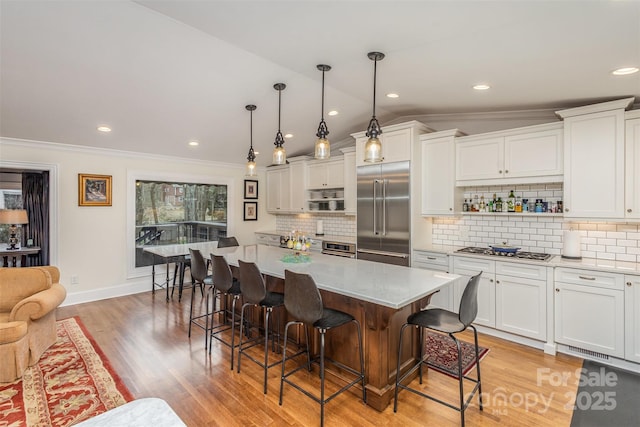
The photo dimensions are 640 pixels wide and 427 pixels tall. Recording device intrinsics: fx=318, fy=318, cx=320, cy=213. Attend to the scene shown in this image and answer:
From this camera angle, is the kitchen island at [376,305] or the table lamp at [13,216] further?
the table lamp at [13,216]

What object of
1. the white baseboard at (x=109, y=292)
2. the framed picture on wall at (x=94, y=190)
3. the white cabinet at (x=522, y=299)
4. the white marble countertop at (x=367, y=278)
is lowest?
the white baseboard at (x=109, y=292)

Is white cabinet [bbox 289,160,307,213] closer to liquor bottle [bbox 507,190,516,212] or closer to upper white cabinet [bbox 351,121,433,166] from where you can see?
upper white cabinet [bbox 351,121,433,166]

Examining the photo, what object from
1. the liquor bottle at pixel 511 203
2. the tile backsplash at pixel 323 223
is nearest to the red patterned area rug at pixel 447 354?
A: the liquor bottle at pixel 511 203

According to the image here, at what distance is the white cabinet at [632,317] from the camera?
279cm

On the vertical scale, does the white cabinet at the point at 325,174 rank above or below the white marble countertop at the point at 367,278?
above

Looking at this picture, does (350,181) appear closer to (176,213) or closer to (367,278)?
(367,278)

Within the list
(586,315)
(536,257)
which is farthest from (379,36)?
(586,315)

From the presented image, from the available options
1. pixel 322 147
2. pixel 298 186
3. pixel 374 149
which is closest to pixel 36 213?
pixel 298 186

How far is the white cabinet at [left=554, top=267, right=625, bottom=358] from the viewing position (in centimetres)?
289

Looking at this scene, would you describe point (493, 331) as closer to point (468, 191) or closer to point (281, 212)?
point (468, 191)

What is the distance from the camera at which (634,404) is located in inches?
94.2

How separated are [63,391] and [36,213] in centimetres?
375

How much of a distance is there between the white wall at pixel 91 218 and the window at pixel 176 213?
0.72 feet

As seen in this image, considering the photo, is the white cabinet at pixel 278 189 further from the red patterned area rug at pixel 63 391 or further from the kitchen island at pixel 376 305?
the red patterned area rug at pixel 63 391
